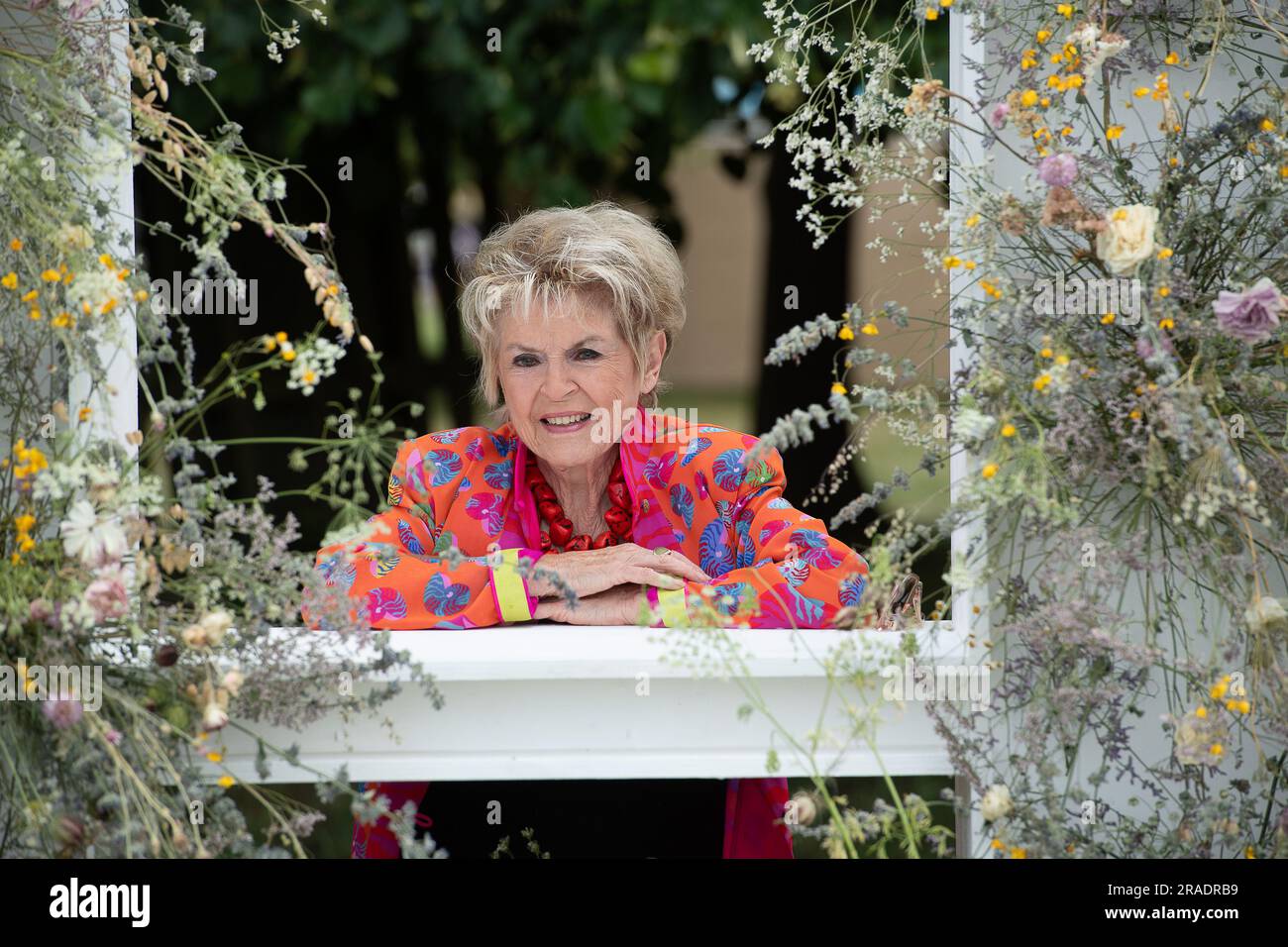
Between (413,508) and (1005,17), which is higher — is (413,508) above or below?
below

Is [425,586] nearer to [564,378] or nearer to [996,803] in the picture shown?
[564,378]

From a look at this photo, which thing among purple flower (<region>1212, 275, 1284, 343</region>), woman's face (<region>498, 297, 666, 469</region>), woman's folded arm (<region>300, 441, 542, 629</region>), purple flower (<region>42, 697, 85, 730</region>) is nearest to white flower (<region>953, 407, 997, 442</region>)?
purple flower (<region>1212, 275, 1284, 343</region>)

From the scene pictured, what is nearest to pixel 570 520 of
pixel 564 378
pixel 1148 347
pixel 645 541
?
pixel 645 541

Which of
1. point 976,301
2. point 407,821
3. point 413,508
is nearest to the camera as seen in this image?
point 407,821

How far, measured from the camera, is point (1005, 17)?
8.21ft

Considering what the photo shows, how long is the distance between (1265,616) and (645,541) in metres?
1.38

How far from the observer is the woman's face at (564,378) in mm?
3041

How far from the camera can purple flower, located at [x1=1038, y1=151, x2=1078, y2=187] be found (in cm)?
221

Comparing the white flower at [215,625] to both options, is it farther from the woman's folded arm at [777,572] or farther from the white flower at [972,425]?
the white flower at [972,425]

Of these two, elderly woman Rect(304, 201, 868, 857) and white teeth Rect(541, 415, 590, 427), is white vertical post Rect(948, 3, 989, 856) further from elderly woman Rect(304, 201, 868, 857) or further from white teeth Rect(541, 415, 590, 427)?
white teeth Rect(541, 415, 590, 427)

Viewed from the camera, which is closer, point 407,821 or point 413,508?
point 407,821
